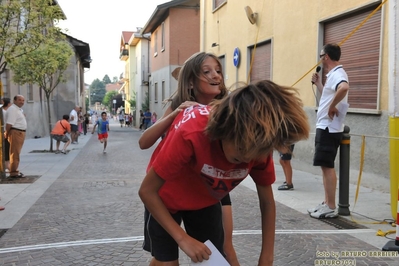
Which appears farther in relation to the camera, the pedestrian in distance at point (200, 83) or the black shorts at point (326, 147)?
the black shorts at point (326, 147)

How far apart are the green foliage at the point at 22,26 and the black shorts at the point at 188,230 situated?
23.9 ft

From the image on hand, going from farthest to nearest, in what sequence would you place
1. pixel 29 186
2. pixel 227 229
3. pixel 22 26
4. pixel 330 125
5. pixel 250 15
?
1. pixel 250 15
2. pixel 22 26
3. pixel 29 186
4. pixel 330 125
5. pixel 227 229

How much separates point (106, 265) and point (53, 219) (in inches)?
74.1

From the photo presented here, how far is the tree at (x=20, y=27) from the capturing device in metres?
8.23

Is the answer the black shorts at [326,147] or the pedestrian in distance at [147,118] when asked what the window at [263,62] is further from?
the pedestrian in distance at [147,118]

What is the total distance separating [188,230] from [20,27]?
8489 mm

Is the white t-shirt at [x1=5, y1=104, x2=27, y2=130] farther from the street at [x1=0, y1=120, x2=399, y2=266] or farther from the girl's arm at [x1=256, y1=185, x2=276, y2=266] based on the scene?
the girl's arm at [x1=256, y1=185, x2=276, y2=266]

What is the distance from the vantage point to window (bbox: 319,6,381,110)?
23.5 feet

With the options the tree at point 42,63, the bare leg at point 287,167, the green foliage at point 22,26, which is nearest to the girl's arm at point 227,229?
the bare leg at point 287,167

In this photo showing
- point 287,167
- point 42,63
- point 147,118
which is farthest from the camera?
point 147,118

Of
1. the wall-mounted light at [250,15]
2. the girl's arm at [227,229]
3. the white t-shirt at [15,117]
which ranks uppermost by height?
the wall-mounted light at [250,15]

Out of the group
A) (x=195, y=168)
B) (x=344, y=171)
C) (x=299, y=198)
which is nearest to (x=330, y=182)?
(x=344, y=171)

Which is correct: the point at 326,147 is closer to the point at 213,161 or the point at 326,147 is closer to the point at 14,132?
the point at 213,161

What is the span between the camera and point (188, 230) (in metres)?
2.19
